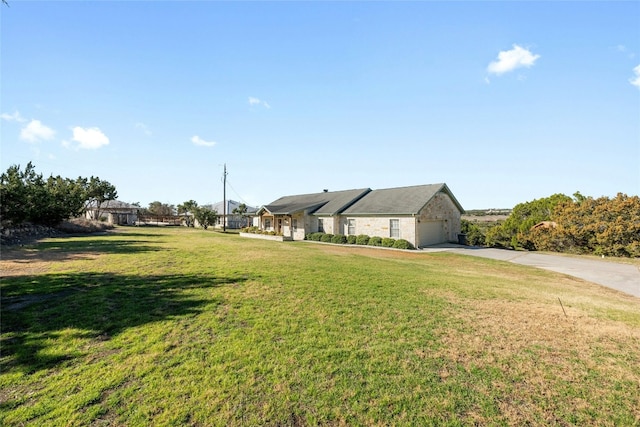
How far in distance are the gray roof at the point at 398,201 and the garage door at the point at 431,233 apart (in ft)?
6.01

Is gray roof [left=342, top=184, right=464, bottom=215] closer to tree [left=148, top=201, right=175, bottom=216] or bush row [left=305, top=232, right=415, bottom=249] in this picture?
bush row [left=305, top=232, right=415, bottom=249]

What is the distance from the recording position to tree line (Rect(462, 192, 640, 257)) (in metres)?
16.6

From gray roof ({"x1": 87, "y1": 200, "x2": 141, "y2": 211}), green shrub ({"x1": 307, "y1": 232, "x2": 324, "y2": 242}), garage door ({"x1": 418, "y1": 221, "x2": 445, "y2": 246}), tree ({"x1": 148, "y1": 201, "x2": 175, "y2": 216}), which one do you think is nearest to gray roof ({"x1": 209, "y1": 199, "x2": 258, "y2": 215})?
gray roof ({"x1": 87, "y1": 200, "x2": 141, "y2": 211})

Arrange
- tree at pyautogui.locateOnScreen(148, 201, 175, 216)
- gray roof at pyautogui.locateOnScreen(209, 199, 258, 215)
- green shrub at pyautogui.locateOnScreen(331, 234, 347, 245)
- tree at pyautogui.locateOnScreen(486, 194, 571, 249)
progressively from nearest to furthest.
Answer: tree at pyautogui.locateOnScreen(486, 194, 571, 249)
green shrub at pyautogui.locateOnScreen(331, 234, 347, 245)
gray roof at pyautogui.locateOnScreen(209, 199, 258, 215)
tree at pyautogui.locateOnScreen(148, 201, 175, 216)

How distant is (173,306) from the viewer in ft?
20.3

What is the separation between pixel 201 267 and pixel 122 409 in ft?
25.0

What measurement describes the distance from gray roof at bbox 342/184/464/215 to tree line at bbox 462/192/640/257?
481 centimetres

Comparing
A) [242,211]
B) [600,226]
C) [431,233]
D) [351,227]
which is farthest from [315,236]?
[242,211]

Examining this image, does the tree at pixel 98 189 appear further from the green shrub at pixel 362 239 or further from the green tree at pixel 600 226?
the green tree at pixel 600 226

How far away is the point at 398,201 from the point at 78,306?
22612 mm

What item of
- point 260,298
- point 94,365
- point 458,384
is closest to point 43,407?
point 94,365

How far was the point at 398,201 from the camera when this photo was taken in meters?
25.0

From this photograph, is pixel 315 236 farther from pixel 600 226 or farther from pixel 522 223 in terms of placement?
pixel 600 226

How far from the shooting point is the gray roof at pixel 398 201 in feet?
75.8
